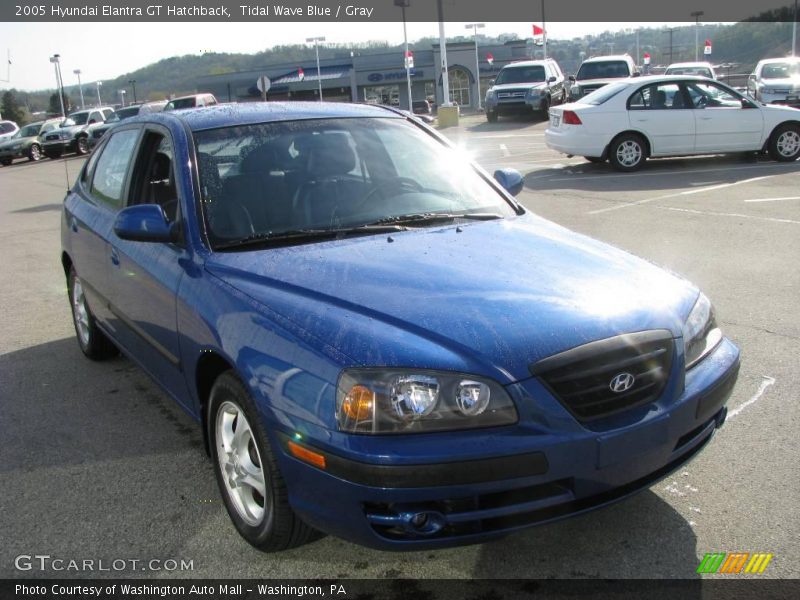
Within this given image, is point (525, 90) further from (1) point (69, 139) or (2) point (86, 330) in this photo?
(2) point (86, 330)

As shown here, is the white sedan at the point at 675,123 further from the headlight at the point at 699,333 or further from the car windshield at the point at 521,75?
the car windshield at the point at 521,75

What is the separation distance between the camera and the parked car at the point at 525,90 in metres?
23.9

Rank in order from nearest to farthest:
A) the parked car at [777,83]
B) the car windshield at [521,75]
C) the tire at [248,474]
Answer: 1. the tire at [248,474]
2. the parked car at [777,83]
3. the car windshield at [521,75]

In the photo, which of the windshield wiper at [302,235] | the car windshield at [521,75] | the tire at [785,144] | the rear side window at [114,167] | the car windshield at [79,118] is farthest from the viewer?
the car windshield at [79,118]

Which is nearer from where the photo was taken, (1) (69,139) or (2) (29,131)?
(1) (69,139)

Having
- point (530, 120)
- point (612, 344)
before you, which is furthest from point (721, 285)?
point (530, 120)

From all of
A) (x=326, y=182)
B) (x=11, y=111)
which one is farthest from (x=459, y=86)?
(x=326, y=182)

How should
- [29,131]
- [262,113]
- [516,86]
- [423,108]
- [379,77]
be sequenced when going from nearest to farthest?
1. [262,113]
2. [423,108]
3. [516,86]
4. [29,131]
5. [379,77]

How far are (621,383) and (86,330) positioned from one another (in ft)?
13.2

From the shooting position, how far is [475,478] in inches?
91.6

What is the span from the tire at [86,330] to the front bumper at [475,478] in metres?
3.07

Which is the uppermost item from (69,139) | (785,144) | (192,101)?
(192,101)

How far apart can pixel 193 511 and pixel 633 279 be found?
2026 mm

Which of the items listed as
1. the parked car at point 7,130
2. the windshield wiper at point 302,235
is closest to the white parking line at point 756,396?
the windshield wiper at point 302,235
